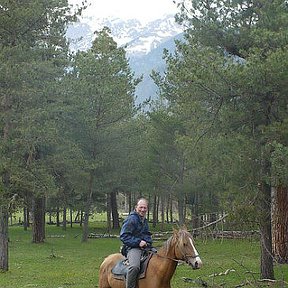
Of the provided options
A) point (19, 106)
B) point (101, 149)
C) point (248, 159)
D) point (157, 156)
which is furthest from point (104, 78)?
point (248, 159)

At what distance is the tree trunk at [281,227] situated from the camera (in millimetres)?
18781

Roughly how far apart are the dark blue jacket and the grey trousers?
12cm

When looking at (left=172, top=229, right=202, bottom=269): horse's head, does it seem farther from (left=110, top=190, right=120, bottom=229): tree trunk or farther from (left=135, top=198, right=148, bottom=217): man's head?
(left=110, top=190, right=120, bottom=229): tree trunk

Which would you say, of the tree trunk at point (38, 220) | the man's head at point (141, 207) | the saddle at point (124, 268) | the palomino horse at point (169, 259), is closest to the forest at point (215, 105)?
the palomino horse at point (169, 259)

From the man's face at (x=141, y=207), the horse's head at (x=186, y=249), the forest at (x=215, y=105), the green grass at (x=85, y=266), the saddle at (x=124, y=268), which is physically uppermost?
the forest at (x=215, y=105)

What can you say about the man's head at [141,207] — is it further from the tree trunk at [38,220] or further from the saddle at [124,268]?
the tree trunk at [38,220]

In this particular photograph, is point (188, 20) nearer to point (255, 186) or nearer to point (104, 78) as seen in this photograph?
point (255, 186)

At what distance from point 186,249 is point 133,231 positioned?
1.09 metres

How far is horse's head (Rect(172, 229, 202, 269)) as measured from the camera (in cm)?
846

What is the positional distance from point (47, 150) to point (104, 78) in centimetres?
515

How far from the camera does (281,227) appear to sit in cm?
1930

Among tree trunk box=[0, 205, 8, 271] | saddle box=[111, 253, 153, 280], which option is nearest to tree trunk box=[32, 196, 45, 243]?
tree trunk box=[0, 205, 8, 271]

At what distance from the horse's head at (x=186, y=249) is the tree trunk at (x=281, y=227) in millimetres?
10318

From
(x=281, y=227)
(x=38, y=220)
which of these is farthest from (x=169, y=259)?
(x=38, y=220)
